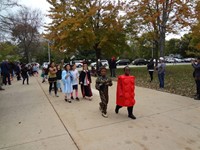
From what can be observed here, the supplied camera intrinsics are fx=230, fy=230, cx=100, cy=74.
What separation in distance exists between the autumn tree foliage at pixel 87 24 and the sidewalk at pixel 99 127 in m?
15.5

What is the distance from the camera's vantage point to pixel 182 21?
1858cm

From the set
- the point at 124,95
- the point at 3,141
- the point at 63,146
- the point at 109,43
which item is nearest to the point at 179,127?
the point at 124,95

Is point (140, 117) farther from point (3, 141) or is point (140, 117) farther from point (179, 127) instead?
point (3, 141)

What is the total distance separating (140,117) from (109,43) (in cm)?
1899

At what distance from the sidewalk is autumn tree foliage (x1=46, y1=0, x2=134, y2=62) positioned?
15.5m

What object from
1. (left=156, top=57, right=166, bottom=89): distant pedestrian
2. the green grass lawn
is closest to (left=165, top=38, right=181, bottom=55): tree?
the green grass lawn

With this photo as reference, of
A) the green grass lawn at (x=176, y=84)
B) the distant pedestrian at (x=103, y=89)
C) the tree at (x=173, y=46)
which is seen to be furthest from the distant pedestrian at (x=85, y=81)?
the tree at (x=173, y=46)

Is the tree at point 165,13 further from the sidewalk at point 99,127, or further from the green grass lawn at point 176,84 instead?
→ the sidewalk at point 99,127

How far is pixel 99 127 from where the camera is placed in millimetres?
5754

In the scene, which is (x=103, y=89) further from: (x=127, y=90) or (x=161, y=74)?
(x=161, y=74)

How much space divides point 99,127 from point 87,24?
19.1 metres

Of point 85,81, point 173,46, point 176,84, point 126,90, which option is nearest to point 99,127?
point 126,90

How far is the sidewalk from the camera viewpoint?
4691 millimetres

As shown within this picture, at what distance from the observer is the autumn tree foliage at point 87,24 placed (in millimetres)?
23000
